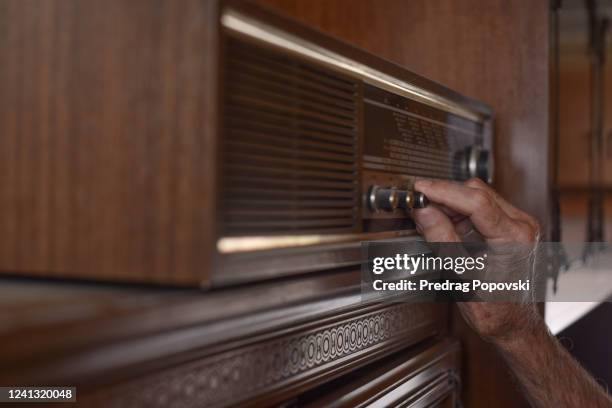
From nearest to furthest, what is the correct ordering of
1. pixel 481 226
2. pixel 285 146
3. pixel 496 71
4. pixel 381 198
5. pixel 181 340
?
1. pixel 181 340
2. pixel 285 146
3. pixel 381 198
4. pixel 481 226
5. pixel 496 71

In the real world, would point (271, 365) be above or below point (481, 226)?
below

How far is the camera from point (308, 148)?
2.14 feet

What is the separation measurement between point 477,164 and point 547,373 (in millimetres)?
318

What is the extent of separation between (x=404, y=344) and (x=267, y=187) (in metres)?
0.48

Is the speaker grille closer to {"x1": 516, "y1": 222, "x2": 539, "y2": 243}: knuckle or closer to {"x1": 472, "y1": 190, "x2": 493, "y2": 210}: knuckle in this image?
{"x1": 472, "y1": 190, "x2": 493, "y2": 210}: knuckle

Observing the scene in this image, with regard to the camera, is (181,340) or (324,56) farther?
(324,56)

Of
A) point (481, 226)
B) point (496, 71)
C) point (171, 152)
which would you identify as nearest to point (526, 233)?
point (481, 226)

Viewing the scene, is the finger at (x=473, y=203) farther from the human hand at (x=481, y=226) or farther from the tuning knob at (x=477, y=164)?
the tuning knob at (x=477, y=164)

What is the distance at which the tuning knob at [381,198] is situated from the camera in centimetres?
76

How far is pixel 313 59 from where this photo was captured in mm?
669

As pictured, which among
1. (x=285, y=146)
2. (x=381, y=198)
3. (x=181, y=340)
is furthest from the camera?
(x=381, y=198)

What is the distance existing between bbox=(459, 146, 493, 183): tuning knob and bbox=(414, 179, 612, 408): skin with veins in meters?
0.08

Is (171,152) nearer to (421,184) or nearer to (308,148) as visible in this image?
(308,148)

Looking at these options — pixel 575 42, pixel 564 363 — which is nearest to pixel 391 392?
pixel 564 363
